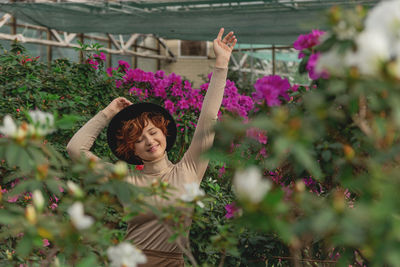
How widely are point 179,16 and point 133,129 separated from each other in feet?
15.8

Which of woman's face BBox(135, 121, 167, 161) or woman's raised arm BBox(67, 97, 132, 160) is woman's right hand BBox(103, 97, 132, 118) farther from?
woman's face BBox(135, 121, 167, 161)

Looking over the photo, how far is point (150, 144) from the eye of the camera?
6.63ft

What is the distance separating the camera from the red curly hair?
2066 millimetres

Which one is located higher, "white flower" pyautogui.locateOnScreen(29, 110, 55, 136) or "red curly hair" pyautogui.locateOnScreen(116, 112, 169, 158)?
"white flower" pyautogui.locateOnScreen(29, 110, 55, 136)

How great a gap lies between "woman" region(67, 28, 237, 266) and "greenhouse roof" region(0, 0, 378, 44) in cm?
397

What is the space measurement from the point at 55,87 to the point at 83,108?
245 millimetres

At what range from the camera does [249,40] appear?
749 cm

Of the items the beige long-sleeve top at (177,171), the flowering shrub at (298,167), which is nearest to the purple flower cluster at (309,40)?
the flowering shrub at (298,167)

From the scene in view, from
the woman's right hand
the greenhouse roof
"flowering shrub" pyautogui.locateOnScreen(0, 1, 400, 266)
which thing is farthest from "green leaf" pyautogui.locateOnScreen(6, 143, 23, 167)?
the greenhouse roof

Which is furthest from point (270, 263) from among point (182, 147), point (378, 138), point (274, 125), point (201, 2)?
point (201, 2)

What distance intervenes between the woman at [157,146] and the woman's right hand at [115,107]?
66 mm

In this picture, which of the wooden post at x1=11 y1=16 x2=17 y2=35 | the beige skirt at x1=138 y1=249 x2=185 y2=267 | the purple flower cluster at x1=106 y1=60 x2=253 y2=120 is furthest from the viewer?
the wooden post at x1=11 y1=16 x2=17 y2=35

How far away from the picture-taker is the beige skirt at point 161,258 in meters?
1.96

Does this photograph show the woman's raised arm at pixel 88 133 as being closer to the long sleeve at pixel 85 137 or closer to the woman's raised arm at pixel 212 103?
the long sleeve at pixel 85 137
